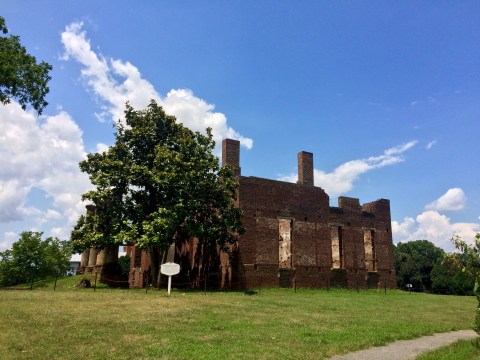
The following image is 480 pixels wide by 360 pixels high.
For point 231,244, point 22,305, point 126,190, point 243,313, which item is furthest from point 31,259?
point 243,313

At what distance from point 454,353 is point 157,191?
2056 cm

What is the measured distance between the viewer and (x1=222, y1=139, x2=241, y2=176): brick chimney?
31953 mm

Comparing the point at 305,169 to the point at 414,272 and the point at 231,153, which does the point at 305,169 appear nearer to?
the point at 231,153

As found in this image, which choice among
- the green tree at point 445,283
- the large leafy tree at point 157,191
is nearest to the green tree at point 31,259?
the large leafy tree at point 157,191

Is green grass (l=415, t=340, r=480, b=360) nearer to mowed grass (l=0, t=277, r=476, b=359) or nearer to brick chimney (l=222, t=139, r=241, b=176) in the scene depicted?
mowed grass (l=0, t=277, r=476, b=359)

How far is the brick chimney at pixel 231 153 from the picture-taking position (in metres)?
32.0

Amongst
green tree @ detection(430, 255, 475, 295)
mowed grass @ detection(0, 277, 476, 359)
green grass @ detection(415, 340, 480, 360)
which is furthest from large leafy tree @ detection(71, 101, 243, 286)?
green tree @ detection(430, 255, 475, 295)

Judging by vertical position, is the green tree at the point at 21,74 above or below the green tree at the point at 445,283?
above

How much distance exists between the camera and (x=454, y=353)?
10.0 m

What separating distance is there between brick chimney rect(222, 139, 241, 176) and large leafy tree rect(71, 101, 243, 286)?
385cm

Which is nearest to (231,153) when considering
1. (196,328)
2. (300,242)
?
(300,242)

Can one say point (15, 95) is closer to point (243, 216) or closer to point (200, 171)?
point (200, 171)

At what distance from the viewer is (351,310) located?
18141mm

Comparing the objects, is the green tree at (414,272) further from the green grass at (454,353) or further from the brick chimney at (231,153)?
the green grass at (454,353)
